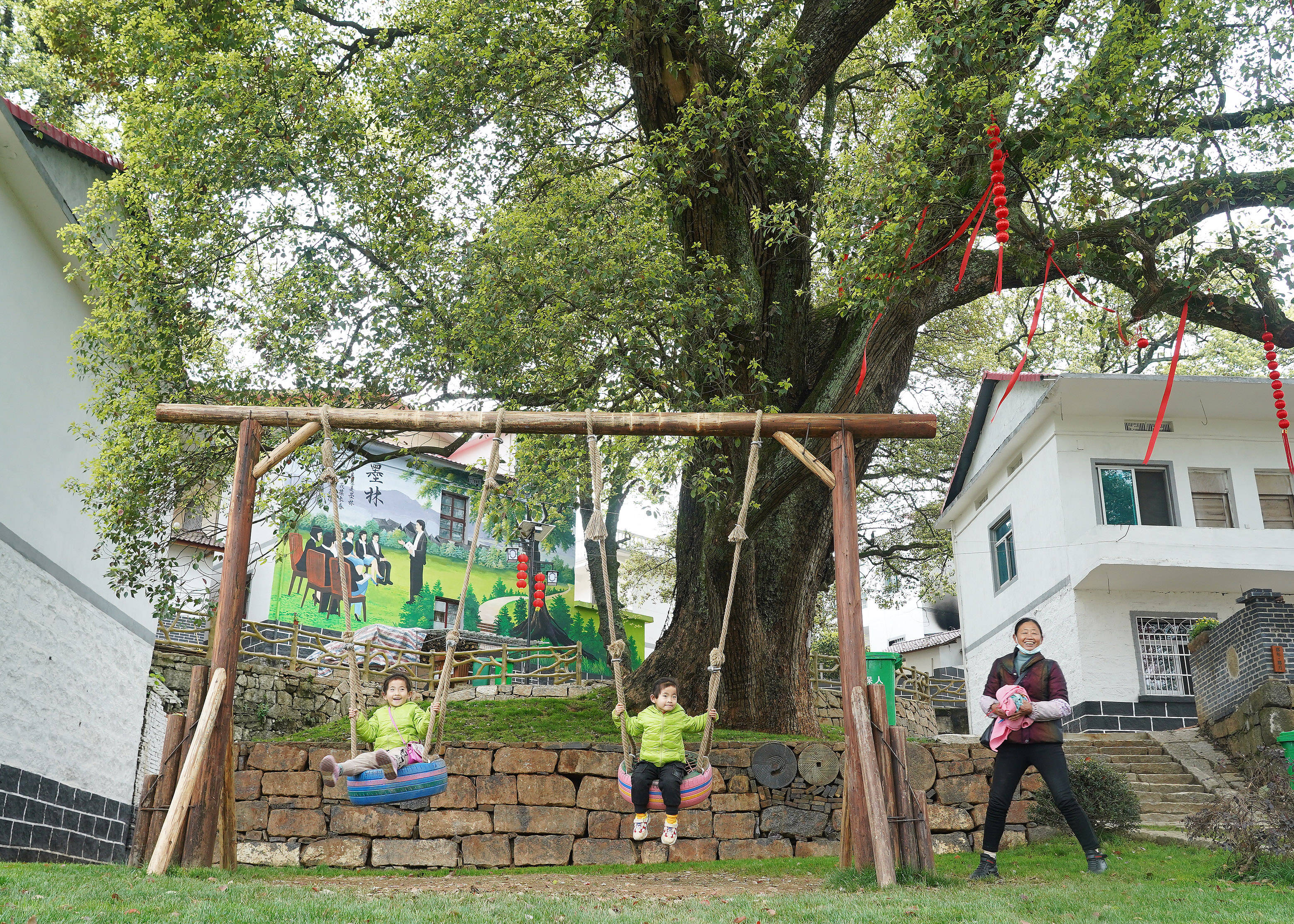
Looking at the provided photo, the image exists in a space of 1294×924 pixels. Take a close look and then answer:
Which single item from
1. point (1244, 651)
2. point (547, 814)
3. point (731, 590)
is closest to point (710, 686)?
point (731, 590)

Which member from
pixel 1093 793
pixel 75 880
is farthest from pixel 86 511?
pixel 1093 793

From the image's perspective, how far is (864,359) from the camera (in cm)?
888

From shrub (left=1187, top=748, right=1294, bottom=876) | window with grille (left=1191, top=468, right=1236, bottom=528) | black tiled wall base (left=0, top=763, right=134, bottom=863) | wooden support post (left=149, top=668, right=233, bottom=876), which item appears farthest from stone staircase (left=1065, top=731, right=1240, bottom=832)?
black tiled wall base (left=0, top=763, right=134, bottom=863)

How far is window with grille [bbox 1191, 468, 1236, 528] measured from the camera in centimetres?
1566

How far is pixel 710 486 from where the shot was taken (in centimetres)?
948

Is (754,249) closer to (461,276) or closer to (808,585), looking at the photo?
(461,276)

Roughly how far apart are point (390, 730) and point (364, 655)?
12.0 meters

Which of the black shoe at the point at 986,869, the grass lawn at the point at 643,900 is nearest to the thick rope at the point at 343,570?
the grass lawn at the point at 643,900

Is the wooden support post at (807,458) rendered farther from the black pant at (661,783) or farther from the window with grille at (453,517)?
the window with grille at (453,517)

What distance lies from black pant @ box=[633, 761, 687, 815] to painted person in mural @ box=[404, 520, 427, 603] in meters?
18.8

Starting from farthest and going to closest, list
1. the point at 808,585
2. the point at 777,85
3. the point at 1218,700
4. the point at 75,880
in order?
the point at 1218,700 < the point at 808,585 < the point at 777,85 < the point at 75,880

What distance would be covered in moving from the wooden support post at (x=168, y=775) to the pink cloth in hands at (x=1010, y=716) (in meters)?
4.72

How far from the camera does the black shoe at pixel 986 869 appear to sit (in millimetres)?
6285

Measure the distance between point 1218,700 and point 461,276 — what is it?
10.7 metres
